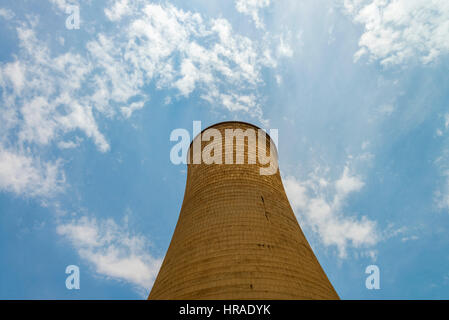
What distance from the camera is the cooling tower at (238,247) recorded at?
5.25 m

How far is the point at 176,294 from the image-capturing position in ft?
18.2

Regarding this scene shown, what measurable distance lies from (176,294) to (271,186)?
3488mm

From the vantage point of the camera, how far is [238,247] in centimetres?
580

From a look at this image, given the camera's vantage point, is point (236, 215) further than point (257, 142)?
No

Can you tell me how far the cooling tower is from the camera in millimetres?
5254

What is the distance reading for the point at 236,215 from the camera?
641 centimetres

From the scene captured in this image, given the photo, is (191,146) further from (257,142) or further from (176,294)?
(176,294)

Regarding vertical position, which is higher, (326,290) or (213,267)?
(213,267)
